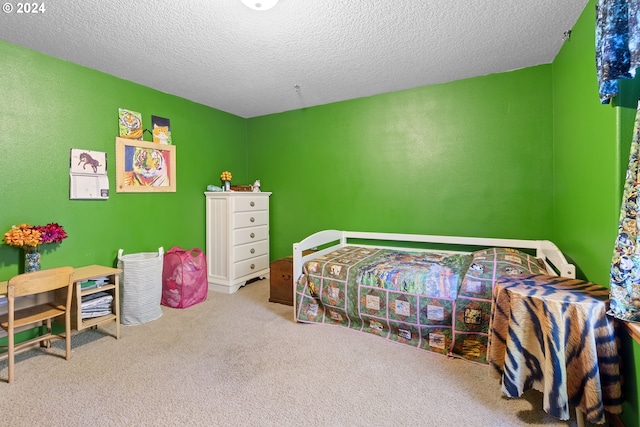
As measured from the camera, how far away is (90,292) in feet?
7.34

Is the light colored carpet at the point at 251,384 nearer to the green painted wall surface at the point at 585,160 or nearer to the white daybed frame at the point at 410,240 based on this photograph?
the white daybed frame at the point at 410,240

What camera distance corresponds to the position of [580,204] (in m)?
2.03

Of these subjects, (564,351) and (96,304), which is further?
(96,304)

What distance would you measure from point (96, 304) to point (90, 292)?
0.19 meters

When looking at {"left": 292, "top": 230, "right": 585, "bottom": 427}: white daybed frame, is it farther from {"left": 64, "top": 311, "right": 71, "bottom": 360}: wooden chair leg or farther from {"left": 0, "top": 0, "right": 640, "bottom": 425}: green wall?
{"left": 64, "top": 311, "right": 71, "bottom": 360}: wooden chair leg

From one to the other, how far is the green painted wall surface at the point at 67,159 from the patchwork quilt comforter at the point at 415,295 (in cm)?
182

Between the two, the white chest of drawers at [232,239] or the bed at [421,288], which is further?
the white chest of drawers at [232,239]

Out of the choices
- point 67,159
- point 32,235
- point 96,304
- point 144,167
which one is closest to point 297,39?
point 144,167

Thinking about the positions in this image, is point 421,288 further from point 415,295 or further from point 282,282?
point 282,282

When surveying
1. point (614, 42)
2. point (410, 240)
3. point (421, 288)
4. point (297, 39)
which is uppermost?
point (297, 39)

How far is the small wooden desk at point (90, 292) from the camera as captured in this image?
219 cm

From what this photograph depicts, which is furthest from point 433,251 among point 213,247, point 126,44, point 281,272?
point 126,44

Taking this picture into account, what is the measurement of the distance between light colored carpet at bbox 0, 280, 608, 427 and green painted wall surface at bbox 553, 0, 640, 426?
75 cm

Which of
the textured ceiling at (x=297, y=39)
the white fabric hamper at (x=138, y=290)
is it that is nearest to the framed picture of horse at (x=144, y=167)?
the textured ceiling at (x=297, y=39)
